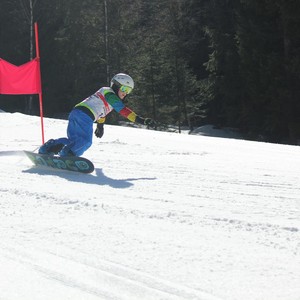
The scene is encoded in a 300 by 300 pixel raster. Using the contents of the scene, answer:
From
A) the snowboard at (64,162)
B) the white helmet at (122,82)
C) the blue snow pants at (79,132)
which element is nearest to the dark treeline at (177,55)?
the white helmet at (122,82)

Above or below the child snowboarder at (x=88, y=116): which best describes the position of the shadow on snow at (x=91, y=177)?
below

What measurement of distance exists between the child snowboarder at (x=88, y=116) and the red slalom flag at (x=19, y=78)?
2.23 metres

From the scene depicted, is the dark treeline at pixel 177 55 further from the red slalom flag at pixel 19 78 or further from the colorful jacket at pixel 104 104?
the colorful jacket at pixel 104 104

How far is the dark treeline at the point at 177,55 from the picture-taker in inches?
875

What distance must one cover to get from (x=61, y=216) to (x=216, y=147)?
501 cm

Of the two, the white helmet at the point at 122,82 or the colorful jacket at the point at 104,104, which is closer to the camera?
the colorful jacket at the point at 104,104

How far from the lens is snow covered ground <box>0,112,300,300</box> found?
2729 millimetres

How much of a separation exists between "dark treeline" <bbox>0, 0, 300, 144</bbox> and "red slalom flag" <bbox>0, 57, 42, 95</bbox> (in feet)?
47.1

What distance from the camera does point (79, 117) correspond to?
719cm

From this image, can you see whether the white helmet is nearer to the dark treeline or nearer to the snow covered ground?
the snow covered ground

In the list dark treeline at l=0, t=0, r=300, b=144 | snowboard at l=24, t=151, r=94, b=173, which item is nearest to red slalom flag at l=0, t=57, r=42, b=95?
snowboard at l=24, t=151, r=94, b=173

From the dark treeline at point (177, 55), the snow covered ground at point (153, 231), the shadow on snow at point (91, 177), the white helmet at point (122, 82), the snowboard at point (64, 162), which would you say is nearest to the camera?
the snow covered ground at point (153, 231)

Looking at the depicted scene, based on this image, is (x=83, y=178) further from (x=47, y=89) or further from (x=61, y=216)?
(x=47, y=89)

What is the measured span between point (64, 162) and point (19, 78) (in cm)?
317
